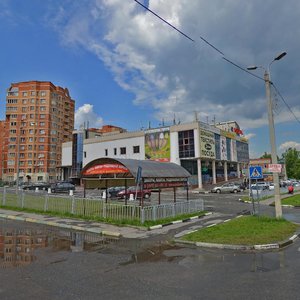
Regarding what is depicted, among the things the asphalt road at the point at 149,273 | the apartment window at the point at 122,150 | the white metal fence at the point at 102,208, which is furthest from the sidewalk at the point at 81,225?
the apartment window at the point at 122,150

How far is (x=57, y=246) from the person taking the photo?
1024 cm

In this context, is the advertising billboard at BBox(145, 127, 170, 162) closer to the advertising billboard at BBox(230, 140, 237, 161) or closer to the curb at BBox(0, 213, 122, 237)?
the advertising billboard at BBox(230, 140, 237, 161)

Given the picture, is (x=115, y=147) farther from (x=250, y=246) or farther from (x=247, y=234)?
(x=250, y=246)

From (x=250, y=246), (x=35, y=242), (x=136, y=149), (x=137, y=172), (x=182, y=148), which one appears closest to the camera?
(x=250, y=246)

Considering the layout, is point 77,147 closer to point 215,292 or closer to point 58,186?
point 58,186

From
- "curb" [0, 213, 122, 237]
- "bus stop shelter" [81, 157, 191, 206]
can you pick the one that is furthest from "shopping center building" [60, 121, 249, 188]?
"curb" [0, 213, 122, 237]

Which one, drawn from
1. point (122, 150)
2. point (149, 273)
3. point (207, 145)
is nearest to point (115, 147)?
point (122, 150)

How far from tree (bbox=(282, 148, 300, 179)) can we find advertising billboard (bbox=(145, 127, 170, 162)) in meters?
66.9

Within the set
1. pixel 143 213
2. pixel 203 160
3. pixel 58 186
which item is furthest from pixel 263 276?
pixel 203 160

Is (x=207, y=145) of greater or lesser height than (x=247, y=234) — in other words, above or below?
above

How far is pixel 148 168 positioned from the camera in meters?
16.5

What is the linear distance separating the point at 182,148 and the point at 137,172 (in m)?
44.1

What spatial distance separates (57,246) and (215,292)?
6375 millimetres

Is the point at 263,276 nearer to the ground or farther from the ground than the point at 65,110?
nearer to the ground
